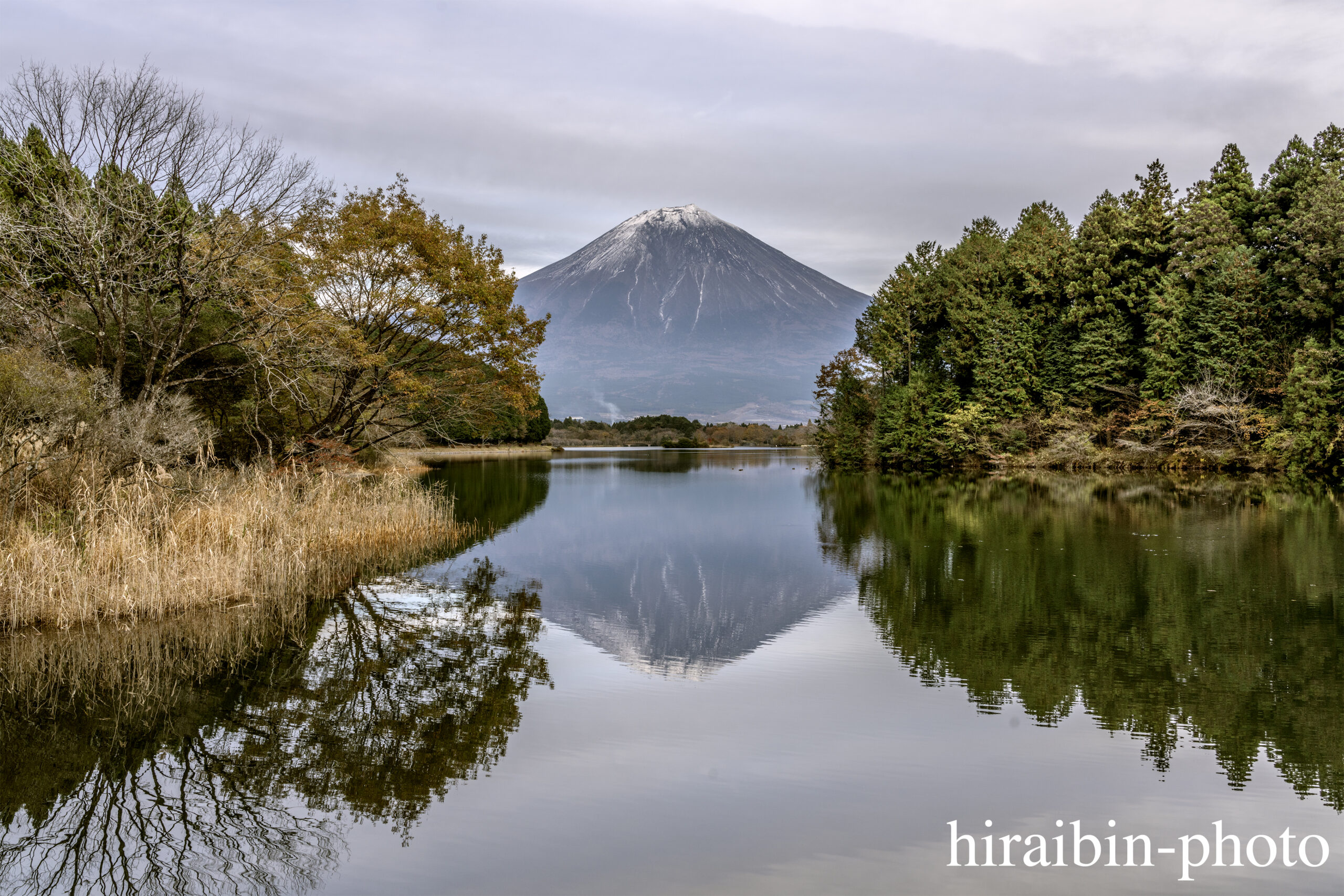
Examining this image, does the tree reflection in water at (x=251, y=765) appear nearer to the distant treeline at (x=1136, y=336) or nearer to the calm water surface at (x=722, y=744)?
the calm water surface at (x=722, y=744)

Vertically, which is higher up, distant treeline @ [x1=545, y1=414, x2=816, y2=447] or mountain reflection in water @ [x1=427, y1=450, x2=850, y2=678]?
distant treeline @ [x1=545, y1=414, x2=816, y2=447]

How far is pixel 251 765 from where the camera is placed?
5.49 metres

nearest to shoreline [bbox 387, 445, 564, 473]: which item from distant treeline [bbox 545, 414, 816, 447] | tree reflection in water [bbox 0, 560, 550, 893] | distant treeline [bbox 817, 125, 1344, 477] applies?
distant treeline [bbox 545, 414, 816, 447]

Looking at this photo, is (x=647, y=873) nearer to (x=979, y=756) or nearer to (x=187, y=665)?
(x=979, y=756)

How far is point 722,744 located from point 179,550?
7.59m

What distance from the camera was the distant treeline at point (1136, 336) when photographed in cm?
3158

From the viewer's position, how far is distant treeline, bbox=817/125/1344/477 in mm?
31578

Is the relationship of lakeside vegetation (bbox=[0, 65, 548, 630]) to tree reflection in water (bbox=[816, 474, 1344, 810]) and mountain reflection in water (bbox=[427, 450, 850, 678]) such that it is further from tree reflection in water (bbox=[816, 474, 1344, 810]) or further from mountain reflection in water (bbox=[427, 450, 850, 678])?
tree reflection in water (bbox=[816, 474, 1344, 810])

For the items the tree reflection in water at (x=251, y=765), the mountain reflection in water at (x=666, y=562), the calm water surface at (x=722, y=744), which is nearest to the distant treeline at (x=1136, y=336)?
the mountain reflection in water at (x=666, y=562)

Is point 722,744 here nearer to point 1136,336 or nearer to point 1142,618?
point 1142,618

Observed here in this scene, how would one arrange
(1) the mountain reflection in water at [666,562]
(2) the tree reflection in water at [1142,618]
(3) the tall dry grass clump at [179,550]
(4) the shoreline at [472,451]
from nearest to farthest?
(2) the tree reflection in water at [1142,618], (3) the tall dry grass clump at [179,550], (1) the mountain reflection in water at [666,562], (4) the shoreline at [472,451]

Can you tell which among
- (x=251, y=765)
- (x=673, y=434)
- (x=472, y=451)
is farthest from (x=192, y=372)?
(x=673, y=434)

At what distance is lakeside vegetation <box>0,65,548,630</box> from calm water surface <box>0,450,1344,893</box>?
6.82 feet

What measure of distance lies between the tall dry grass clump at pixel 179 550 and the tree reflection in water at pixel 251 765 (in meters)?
2.03
